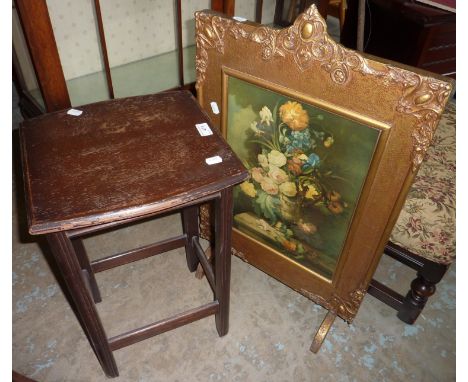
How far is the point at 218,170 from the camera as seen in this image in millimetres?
1018

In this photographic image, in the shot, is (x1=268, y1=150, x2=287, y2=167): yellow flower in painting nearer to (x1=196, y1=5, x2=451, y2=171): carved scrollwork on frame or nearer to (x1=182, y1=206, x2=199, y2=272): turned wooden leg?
(x1=196, y1=5, x2=451, y2=171): carved scrollwork on frame

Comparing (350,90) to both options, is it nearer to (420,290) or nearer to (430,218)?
(430,218)

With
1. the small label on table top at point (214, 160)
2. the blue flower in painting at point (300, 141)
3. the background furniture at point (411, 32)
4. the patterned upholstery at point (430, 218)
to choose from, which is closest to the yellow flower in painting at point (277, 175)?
the blue flower in painting at point (300, 141)

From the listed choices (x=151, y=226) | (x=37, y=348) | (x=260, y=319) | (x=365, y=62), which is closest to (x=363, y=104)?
(x=365, y=62)

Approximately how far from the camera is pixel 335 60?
974 mm

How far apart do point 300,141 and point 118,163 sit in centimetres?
58

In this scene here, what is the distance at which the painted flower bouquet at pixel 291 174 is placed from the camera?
3.81ft

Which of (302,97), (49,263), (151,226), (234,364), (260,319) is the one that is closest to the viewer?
(302,97)

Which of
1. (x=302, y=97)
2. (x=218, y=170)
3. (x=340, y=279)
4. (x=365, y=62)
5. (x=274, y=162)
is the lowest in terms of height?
(x=340, y=279)

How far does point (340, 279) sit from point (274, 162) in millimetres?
514

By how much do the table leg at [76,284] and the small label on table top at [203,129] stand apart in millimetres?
502

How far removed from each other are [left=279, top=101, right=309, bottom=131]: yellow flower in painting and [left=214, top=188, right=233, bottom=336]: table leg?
0.31 metres

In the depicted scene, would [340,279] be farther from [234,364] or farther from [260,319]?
[234,364]

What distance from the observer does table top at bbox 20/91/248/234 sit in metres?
0.90
